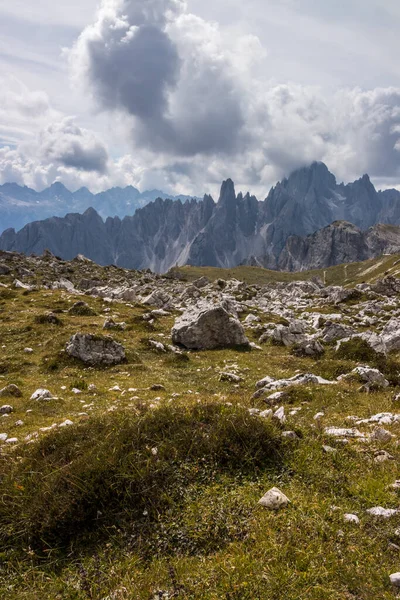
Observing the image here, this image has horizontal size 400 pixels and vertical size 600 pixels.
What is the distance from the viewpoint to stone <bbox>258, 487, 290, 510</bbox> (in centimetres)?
580

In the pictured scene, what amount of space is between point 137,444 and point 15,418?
8.04m

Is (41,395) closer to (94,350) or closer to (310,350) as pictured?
(94,350)

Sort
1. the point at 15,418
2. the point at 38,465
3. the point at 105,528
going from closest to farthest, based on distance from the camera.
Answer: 1. the point at 105,528
2. the point at 38,465
3. the point at 15,418

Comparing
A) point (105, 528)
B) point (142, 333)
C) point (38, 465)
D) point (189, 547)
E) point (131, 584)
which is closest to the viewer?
→ point (131, 584)

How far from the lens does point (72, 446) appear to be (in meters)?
7.23

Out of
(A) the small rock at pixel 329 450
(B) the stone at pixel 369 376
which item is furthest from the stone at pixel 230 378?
(A) the small rock at pixel 329 450

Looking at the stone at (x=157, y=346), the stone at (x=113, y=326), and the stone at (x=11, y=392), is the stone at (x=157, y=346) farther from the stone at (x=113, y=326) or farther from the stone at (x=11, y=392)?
the stone at (x=11, y=392)

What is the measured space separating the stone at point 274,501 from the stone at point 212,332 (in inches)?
837

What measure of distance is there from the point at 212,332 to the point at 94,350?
9839 millimetres

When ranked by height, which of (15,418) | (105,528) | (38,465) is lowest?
(15,418)

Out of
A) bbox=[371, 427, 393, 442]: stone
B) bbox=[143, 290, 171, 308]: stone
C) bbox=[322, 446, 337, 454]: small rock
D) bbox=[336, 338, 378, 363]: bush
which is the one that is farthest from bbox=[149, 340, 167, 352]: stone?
bbox=[143, 290, 171, 308]: stone

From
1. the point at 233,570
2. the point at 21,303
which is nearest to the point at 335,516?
the point at 233,570

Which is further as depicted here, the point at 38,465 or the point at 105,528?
the point at 38,465

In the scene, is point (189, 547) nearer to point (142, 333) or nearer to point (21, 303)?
point (142, 333)
